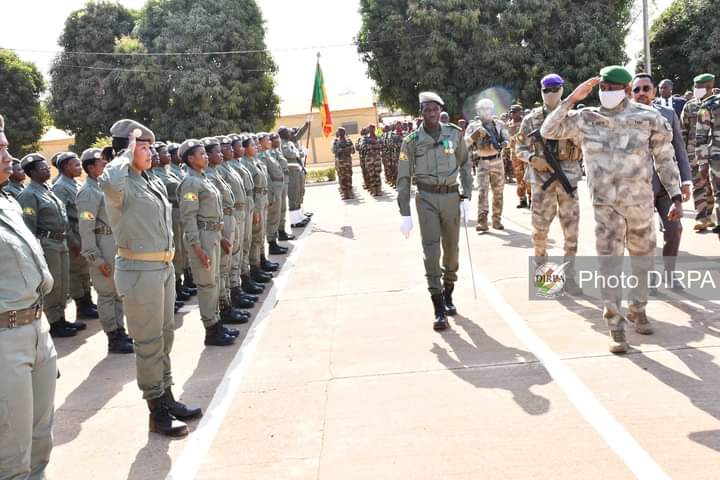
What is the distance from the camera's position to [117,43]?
3091 cm

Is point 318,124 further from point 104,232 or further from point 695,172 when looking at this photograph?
point 104,232

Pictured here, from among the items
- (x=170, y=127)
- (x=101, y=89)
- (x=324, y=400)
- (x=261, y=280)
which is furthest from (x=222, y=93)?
(x=324, y=400)

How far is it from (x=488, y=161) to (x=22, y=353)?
368 inches

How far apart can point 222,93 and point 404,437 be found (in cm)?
2783

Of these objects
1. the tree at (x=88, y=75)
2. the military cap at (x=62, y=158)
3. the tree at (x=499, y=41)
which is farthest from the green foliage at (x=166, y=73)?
the military cap at (x=62, y=158)

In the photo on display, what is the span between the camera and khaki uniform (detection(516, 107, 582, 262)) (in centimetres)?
704

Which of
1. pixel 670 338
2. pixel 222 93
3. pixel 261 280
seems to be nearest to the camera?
pixel 670 338

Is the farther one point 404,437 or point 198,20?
point 198,20

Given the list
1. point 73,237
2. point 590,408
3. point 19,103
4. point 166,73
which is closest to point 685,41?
point 166,73

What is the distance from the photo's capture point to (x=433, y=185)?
253 inches

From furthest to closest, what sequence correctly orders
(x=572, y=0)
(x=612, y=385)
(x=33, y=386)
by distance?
1. (x=572, y=0)
2. (x=612, y=385)
3. (x=33, y=386)

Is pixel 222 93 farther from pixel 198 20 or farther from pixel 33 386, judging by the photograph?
pixel 33 386

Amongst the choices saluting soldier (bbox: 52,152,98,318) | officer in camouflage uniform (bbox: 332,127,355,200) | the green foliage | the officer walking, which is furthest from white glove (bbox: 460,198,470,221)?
the green foliage

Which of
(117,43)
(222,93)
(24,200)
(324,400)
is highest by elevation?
(117,43)
